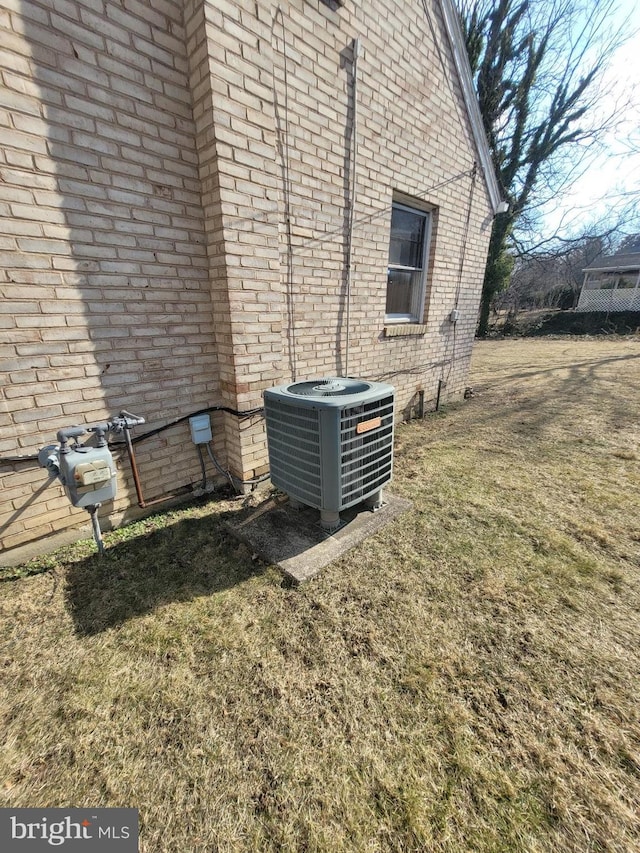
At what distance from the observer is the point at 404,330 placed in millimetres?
4461

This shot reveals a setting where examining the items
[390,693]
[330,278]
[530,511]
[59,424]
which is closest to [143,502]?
[59,424]

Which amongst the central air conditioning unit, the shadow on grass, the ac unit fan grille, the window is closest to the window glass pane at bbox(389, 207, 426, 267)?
the window

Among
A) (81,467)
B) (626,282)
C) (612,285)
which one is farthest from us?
(612,285)

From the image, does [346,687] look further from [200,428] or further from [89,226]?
[89,226]

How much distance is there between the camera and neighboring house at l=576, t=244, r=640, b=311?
22.8 meters

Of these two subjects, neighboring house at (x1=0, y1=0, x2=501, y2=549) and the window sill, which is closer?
neighboring house at (x1=0, y1=0, x2=501, y2=549)

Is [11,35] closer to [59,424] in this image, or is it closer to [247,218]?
[247,218]

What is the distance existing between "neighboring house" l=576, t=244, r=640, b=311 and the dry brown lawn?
2835 cm

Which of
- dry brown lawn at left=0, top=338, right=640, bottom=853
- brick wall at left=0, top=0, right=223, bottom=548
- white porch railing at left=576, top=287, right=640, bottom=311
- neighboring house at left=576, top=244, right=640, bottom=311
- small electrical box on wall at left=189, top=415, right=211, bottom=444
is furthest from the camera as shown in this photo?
neighboring house at left=576, top=244, right=640, bottom=311

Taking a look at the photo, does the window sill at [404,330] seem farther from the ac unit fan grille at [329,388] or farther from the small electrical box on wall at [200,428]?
the small electrical box on wall at [200,428]

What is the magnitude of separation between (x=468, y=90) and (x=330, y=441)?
216 inches

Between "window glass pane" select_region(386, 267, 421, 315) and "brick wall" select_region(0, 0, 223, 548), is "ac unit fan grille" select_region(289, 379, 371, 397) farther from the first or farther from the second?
"window glass pane" select_region(386, 267, 421, 315)

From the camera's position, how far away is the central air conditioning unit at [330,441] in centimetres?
207

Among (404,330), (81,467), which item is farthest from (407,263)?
(81,467)
